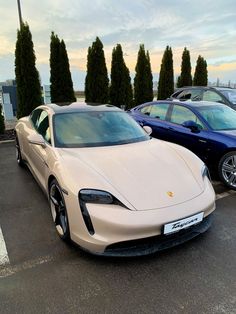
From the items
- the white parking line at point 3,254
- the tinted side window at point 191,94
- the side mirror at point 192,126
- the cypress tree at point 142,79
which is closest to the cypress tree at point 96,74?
the cypress tree at point 142,79

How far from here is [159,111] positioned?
6301mm

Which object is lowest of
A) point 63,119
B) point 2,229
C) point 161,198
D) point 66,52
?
point 2,229

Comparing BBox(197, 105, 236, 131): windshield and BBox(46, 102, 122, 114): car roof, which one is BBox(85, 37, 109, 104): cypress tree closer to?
BBox(197, 105, 236, 131): windshield

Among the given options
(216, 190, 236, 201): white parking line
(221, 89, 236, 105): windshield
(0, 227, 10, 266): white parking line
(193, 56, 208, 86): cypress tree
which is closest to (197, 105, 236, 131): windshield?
(216, 190, 236, 201): white parking line

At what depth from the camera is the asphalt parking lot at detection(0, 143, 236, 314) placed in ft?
7.15

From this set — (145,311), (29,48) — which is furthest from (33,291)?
(29,48)

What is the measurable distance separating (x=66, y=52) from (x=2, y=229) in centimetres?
856

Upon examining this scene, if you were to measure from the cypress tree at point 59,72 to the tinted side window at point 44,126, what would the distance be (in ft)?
20.7

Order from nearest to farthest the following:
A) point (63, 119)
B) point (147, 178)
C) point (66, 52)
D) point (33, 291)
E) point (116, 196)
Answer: point (33, 291), point (116, 196), point (147, 178), point (63, 119), point (66, 52)

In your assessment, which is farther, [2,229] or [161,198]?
[2,229]

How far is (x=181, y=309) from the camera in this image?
213cm

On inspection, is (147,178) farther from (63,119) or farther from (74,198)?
(63,119)

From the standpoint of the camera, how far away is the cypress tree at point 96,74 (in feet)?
36.6

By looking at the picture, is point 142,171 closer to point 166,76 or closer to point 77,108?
point 77,108
